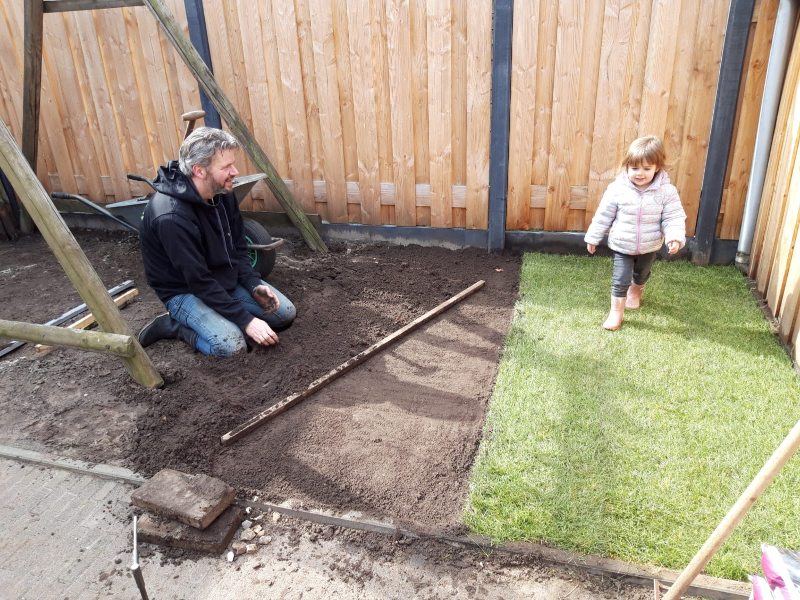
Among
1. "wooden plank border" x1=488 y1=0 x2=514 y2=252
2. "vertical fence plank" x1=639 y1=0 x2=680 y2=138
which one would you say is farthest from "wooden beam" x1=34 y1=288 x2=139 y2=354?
A: "vertical fence plank" x1=639 y1=0 x2=680 y2=138

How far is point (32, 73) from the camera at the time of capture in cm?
538

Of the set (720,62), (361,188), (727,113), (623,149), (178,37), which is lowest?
(361,188)

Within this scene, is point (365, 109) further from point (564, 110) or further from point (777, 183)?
point (777, 183)

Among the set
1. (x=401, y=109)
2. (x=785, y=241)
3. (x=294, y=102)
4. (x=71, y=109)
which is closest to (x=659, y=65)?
(x=785, y=241)

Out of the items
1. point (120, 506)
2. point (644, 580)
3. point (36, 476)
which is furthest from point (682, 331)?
point (36, 476)

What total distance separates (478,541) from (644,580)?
2.01ft

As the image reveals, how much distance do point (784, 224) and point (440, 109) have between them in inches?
109

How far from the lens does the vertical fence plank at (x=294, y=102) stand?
4.96 m

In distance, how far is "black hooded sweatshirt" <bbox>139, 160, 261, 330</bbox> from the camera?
3363mm

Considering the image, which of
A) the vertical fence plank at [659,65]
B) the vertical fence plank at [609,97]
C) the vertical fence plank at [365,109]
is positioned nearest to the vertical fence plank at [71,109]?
the vertical fence plank at [365,109]

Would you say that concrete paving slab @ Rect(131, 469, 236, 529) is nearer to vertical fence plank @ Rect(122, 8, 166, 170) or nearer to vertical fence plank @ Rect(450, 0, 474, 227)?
vertical fence plank @ Rect(450, 0, 474, 227)

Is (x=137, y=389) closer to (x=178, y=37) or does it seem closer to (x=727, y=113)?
(x=178, y=37)

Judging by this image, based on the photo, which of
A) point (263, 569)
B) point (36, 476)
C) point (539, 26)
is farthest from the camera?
point (539, 26)

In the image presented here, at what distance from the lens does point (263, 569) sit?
2.15 meters
